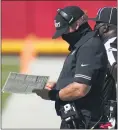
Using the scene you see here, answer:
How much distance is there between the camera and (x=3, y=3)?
14.1 metres

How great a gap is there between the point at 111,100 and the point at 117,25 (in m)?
0.58

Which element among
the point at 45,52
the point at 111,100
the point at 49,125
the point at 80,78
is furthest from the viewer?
the point at 45,52

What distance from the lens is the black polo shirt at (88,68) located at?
13.0 feet

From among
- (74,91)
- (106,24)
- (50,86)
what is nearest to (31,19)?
(50,86)

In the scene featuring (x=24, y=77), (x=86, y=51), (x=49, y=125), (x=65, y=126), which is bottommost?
(x=49, y=125)

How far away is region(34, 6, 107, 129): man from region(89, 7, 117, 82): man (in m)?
0.10

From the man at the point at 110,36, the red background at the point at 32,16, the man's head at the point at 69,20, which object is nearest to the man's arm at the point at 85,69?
the man at the point at 110,36

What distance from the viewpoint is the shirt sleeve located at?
3.94 m

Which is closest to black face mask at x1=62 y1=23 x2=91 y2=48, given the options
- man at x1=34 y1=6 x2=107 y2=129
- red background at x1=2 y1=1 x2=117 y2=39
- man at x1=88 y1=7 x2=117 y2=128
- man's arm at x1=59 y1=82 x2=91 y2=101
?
man at x1=34 y1=6 x2=107 y2=129

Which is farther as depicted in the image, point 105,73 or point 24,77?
point 24,77

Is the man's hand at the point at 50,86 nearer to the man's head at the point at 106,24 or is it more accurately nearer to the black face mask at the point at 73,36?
the black face mask at the point at 73,36

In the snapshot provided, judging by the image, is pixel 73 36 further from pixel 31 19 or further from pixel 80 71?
pixel 31 19

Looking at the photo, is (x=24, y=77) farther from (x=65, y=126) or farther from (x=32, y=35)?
(x=32, y=35)

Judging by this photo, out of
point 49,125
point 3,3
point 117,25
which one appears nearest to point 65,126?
point 117,25
